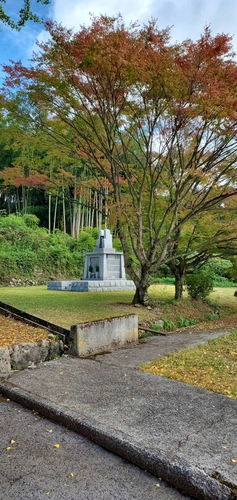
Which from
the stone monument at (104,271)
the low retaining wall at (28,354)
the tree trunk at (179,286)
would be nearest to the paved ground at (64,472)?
the low retaining wall at (28,354)

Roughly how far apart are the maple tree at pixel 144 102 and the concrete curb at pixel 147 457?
4.47 metres

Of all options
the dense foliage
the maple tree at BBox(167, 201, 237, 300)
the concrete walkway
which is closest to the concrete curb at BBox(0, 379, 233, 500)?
the concrete walkway

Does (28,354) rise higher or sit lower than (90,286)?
lower

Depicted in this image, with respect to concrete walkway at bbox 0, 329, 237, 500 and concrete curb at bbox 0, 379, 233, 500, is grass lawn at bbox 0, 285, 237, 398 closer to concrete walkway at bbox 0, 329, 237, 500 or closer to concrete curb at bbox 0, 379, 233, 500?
concrete walkway at bbox 0, 329, 237, 500

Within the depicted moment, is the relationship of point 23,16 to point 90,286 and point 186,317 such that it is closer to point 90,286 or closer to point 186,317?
point 186,317

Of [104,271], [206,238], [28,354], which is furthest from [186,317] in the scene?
[104,271]

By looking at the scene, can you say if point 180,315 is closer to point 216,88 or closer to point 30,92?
point 216,88

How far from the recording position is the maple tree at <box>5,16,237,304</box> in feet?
16.8

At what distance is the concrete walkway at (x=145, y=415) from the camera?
1.68 meters

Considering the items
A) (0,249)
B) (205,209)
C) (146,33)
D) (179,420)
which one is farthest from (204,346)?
(0,249)

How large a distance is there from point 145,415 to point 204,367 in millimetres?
1399

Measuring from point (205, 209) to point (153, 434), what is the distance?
5601mm

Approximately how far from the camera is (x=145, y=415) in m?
2.27

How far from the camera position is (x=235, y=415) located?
2.31 metres
